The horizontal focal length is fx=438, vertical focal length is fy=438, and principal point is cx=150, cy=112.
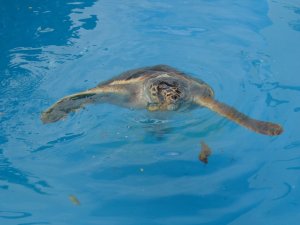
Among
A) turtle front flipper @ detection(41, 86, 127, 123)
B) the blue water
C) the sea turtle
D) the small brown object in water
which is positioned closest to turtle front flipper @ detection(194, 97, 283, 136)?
the sea turtle

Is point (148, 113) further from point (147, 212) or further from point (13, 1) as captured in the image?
point (13, 1)

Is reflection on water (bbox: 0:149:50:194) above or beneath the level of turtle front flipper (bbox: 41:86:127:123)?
beneath

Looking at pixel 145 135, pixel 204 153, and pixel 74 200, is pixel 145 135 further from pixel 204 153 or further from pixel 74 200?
pixel 74 200

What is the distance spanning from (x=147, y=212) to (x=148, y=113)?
106 centimetres

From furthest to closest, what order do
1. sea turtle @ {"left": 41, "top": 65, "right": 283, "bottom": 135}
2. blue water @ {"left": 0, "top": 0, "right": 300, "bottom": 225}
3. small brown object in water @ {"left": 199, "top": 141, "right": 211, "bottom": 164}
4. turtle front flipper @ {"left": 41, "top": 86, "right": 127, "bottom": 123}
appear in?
turtle front flipper @ {"left": 41, "top": 86, "right": 127, "bottom": 123} → sea turtle @ {"left": 41, "top": 65, "right": 283, "bottom": 135} → small brown object in water @ {"left": 199, "top": 141, "right": 211, "bottom": 164} → blue water @ {"left": 0, "top": 0, "right": 300, "bottom": 225}

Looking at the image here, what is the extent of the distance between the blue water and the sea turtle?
101 millimetres

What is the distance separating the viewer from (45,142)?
373 centimetres

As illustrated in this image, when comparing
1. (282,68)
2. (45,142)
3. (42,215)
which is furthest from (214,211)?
(282,68)

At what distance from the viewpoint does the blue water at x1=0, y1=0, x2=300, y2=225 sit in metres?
3.19

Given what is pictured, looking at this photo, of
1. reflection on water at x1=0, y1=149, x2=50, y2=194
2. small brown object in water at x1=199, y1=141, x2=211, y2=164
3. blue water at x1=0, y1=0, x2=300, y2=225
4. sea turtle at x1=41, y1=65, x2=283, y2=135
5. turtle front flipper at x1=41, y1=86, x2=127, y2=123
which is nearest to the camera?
Result: blue water at x1=0, y1=0, x2=300, y2=225

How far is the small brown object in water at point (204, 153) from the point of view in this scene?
353 centimetres

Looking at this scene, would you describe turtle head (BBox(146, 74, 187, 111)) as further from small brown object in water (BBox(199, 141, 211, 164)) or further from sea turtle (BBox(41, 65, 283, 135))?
small brown object in water (BBox(199, 141, 211, 164))

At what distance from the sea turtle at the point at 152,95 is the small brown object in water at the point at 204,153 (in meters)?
0.31

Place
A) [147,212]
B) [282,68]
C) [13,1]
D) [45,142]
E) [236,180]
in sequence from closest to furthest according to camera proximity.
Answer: [147,212]
[236,180]
[45,142]
[282,68]
[13,1]
